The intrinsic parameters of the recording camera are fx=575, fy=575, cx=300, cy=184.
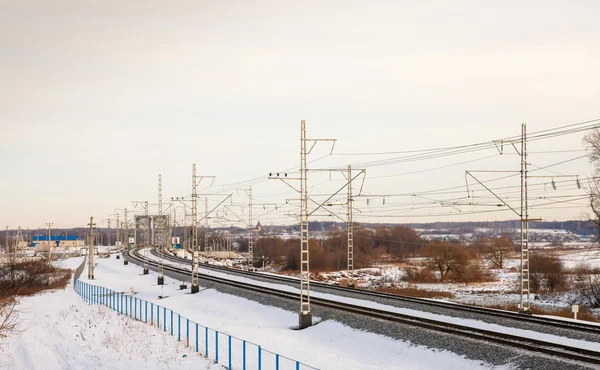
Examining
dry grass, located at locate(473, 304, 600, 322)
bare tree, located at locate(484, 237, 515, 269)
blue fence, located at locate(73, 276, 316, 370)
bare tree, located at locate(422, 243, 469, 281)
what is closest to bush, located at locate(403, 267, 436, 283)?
bare tree, located at locate(422, 243, 469, 281)

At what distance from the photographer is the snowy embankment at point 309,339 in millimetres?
24750

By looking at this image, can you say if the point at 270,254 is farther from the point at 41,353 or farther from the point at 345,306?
the point at 41,353

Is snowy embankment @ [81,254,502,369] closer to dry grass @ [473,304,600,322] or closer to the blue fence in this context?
the blue fence

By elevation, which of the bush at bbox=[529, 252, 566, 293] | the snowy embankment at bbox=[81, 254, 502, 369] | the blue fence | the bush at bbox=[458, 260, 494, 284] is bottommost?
the bush at bbox=[458, 260, 494, 284]

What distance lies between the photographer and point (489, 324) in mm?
29656

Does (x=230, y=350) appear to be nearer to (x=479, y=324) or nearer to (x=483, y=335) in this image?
(x=483, y=335)

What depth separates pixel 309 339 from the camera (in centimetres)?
3127

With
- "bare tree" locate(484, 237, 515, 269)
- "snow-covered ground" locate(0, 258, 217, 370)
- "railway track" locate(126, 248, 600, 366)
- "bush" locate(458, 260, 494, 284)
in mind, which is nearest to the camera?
"railway track" locate(126, 248, 600, 366)

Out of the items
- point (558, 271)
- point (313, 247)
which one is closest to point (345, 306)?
point (558, 271)

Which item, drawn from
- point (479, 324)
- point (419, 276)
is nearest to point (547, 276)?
point (419, 276)

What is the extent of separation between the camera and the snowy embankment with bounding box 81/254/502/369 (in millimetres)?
24750

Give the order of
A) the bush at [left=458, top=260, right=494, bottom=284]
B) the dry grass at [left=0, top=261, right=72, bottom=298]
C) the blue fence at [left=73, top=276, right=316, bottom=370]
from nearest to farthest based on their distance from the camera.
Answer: the blue fence at [left=73, top=276, right=316, bottom=370] → the dry grass at [left=0, top=261, right=72, bottom=298] → the bush at [left=458, top=260, right=494, bottom=284]

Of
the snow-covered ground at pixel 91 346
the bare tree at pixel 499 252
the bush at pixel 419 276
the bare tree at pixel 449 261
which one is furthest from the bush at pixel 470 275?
the snow-covered ground at pixel 91 346

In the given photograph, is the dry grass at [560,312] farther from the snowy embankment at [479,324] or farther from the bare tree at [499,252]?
the bare tree at [499,252]
